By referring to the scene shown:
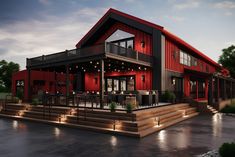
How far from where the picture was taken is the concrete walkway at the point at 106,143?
6406 mm

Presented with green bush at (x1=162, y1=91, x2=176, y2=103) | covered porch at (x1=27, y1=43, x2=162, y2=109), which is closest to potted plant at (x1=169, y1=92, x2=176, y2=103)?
green bush at (x1=162, y1=91, x2=176, y2=103)

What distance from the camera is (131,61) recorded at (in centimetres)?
1526

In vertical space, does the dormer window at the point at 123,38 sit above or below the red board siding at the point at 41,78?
above

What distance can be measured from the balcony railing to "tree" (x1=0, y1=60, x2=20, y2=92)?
36.9 metres

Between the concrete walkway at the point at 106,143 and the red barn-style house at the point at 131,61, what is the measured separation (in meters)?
6.49

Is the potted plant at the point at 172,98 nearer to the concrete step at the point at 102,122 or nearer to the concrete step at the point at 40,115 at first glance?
the concrete step at the point at 102,122

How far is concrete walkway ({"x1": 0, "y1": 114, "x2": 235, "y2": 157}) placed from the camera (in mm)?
6406

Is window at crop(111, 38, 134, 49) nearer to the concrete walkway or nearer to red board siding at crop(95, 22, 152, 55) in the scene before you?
red board siding at crop(95, 22, 152, 55)

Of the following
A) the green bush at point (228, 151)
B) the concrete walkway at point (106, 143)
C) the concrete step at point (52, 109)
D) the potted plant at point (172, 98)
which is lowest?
the concrete walkway at point (106, 143)

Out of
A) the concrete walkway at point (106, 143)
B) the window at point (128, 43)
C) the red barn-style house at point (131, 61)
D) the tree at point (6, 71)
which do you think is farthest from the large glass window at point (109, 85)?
the tree at point (6, 71)

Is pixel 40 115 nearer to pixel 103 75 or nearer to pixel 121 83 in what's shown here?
pixel 103 75

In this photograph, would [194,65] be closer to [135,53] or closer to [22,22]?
[135,53]

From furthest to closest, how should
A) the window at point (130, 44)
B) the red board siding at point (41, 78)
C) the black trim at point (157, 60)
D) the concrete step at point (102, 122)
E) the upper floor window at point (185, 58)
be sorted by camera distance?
the red board siding at point (41, 78) → the upper floor window at point (185, 58) → the window at point (130, 44) → the black trim at point (157, 60) → the concrete step at point (102, 122)

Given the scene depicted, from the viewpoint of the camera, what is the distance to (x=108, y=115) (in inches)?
423
